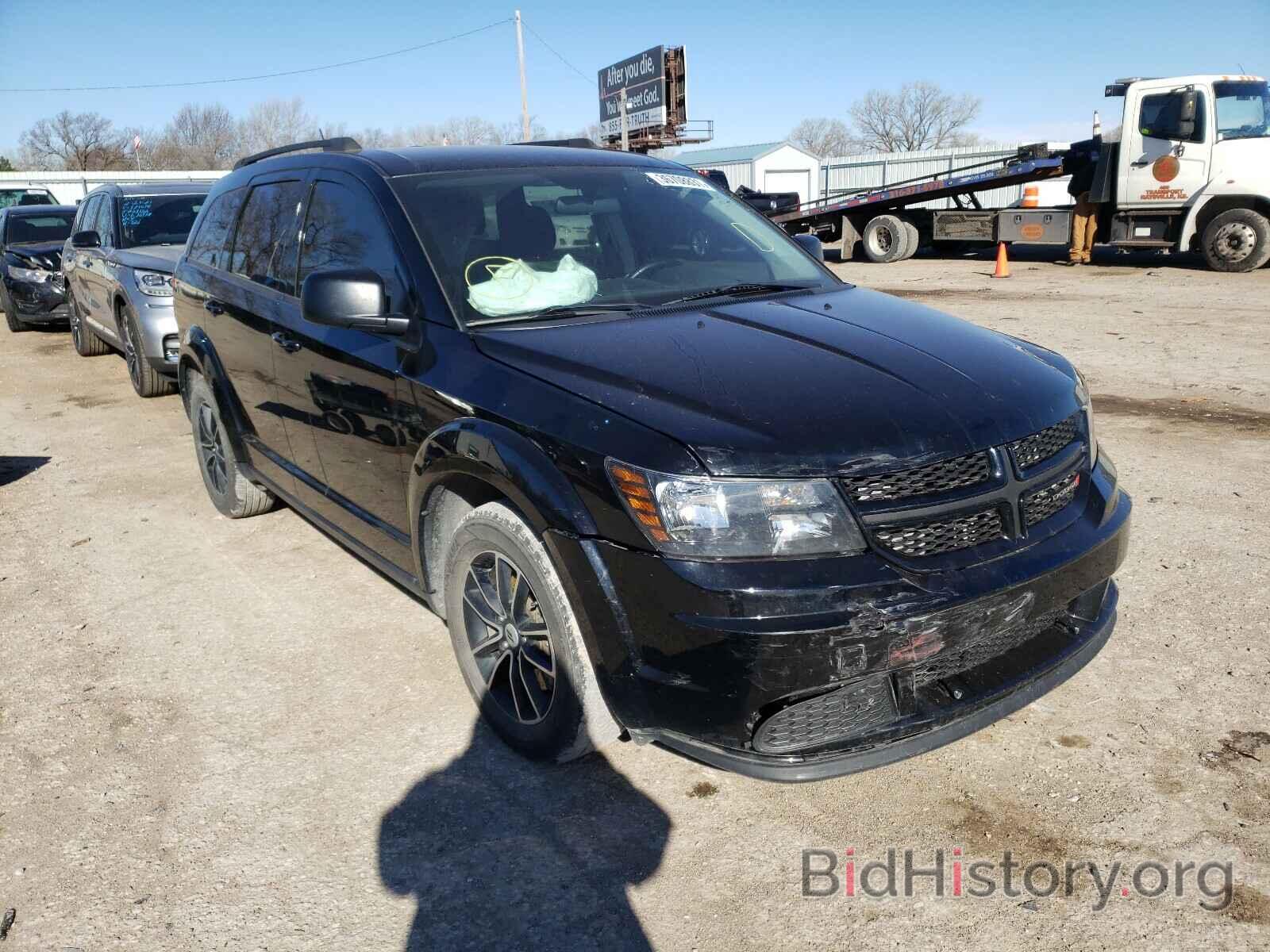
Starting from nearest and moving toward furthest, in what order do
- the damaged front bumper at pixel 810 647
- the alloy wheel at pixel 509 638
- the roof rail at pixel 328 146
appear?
1. the damaged front bumper at pixel 810 647
2. the alloy wheel at pixel 509 638
3. the roof rail at pixel 328 146

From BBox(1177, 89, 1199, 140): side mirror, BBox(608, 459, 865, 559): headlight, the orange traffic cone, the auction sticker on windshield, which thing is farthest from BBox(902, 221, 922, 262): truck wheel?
BBox(608, 459, 865, 559): headlight

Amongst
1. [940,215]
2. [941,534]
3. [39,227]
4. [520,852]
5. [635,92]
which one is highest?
[635,92]

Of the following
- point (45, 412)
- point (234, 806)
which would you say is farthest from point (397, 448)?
point (45, 412)

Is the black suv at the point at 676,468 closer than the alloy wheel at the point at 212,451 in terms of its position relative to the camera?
Yes

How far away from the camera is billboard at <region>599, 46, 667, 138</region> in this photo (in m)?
46.8

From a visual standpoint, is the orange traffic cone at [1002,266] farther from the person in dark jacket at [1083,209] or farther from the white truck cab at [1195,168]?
the white truck cab at [1195,168]

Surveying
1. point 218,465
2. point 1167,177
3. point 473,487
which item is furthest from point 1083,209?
point 473,487

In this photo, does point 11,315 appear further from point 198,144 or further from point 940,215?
point 198,144

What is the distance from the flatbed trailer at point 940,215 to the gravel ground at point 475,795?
13.4 m

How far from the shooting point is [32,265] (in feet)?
42.9

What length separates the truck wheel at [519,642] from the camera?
2691 mm

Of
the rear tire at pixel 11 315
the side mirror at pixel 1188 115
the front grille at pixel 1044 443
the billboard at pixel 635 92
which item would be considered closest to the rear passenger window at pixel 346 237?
the front grille at pixel 1044 443

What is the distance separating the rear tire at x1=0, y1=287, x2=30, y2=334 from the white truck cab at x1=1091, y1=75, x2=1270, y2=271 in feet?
53.3

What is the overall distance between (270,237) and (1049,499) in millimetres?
3332
